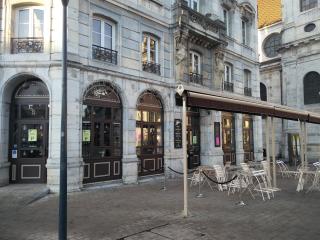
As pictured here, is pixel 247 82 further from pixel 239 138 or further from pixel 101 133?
pixel 101 133

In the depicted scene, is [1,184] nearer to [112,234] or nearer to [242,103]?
[112,234]

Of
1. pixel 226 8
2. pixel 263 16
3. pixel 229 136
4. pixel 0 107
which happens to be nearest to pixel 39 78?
pixel 0 107

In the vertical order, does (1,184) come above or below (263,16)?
below

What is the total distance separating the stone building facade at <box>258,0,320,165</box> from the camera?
26.1 meters

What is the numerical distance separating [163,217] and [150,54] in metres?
9.19

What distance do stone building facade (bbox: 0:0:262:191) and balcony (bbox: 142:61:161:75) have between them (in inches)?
1.9

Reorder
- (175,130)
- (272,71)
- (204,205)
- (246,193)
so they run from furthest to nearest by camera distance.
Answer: (272,71) < (175,130) < (246,193) < (204,205)

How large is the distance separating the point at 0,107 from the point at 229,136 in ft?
43.2

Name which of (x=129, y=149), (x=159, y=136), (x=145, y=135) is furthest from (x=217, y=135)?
(x=129, y=149)

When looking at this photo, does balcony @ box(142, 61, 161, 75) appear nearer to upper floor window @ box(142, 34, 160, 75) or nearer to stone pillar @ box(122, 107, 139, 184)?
upper floor window @ box(142, 34, 160, 75)

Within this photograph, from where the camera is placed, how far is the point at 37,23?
1161 cm

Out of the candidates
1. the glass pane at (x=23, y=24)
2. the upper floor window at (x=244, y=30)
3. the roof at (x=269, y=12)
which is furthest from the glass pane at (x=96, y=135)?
the roof at (x=269, y=12)

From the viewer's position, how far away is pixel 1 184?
11.0 metres

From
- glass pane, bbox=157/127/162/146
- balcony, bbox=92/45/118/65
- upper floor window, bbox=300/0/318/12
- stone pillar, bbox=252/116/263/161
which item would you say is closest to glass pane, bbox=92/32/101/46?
balcony, bbox=92/45/118/65
